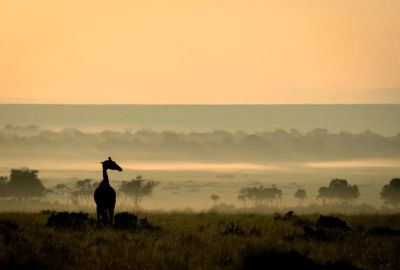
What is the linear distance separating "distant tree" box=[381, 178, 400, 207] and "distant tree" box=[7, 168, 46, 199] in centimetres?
8467

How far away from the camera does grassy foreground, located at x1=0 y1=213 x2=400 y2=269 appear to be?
18.7 metres

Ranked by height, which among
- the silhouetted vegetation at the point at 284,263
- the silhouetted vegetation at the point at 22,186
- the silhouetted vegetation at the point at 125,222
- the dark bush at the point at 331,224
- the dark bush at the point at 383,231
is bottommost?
the silhouetted vegetation at the point at 284,263

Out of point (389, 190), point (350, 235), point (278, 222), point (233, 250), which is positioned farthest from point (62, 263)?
point (389, 190)

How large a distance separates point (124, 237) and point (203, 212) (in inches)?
507

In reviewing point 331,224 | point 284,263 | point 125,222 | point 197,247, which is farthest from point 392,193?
point 284,263

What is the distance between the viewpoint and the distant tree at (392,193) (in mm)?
171000

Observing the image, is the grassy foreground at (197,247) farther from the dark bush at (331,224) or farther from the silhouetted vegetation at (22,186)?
the silhouetted vegetation at (22,186)

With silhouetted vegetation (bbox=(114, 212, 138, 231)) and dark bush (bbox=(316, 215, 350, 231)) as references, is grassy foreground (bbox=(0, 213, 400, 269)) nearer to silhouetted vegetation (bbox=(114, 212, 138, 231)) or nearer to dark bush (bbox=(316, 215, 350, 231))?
dark bush (bbox=(316, 215, 350, 231))

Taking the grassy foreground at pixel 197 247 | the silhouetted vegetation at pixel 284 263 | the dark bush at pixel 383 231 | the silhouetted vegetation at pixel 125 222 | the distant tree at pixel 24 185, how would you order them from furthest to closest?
the distant tree at pixel 24 185, the dark bush at pixel 383 231, the silhouetted vegetation at pixel 125 222, the grassy foreground at pixel 197 247, the silhouetted vegetation at pixel 284 263

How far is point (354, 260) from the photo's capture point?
20.7m

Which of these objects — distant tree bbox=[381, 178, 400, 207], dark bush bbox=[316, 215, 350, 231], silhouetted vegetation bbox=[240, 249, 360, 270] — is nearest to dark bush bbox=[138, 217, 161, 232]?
dark bush bbox=[316, 215, 350, 231]

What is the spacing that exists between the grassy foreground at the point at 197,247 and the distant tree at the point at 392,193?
476 ft

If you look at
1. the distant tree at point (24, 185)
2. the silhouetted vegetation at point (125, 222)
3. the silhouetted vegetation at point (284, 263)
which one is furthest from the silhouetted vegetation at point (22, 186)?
the silhouetted vegetation at point (284, 263)

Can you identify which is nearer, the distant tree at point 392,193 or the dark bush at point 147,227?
the dark bush at point 147,227
